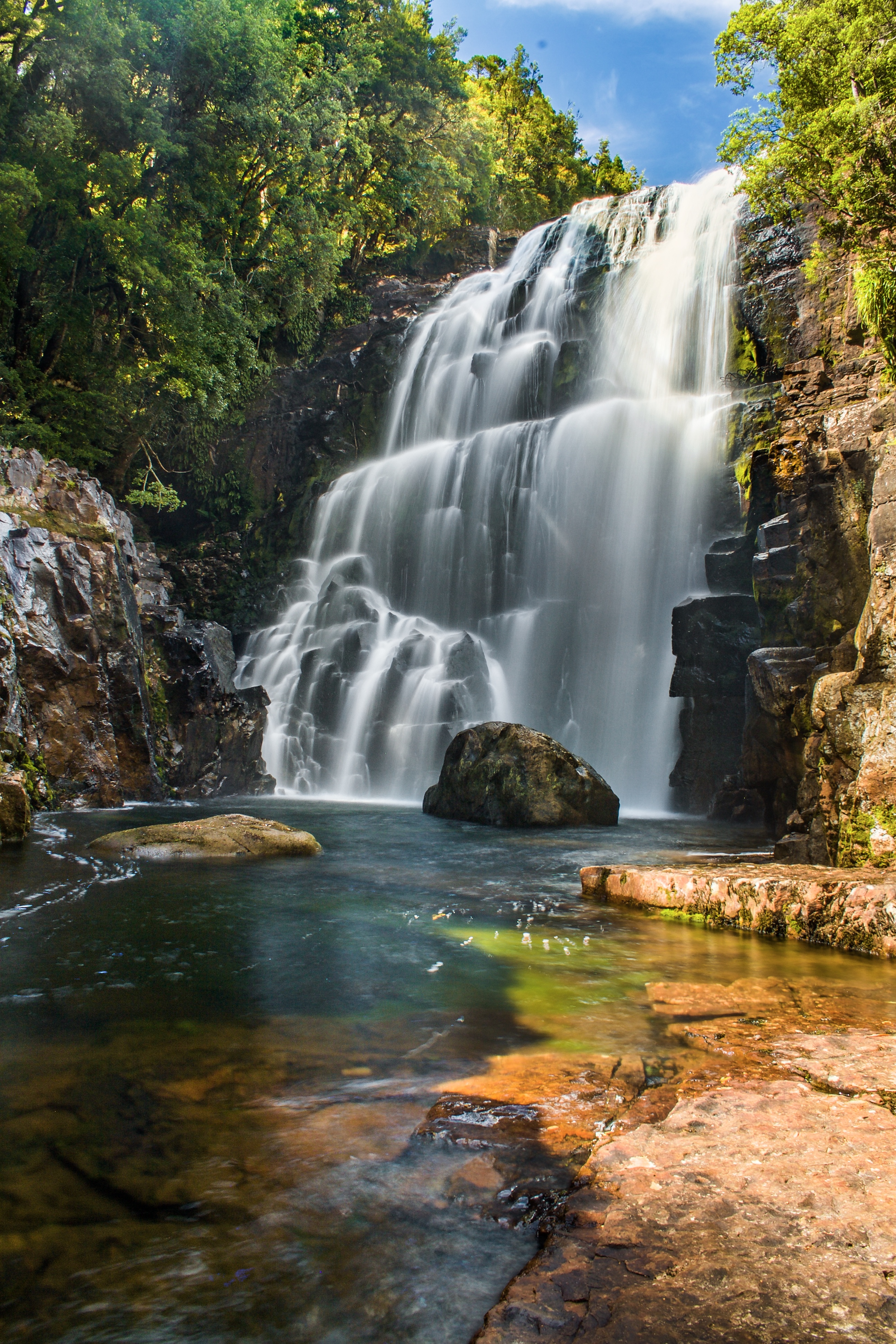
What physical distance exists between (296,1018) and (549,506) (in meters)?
19.1

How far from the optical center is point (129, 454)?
22.9 m

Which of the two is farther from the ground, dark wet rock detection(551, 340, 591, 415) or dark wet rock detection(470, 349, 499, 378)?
dark wet rock detection(470, 349, 499, 378)

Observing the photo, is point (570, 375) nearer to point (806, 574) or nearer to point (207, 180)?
point (207, 180)

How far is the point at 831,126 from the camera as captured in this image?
13266 millimetres

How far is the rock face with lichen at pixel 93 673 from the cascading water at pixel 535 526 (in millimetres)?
3461

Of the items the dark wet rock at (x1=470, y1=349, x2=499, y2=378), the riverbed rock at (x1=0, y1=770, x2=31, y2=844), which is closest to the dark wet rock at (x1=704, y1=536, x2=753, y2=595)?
the riverbed rock at (x1=0, y1=770, x2=31, y2=844)

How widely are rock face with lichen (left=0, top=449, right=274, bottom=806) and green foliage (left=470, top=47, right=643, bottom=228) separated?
3309 centimetres

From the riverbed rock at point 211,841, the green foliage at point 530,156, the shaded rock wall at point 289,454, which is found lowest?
the riverbed rock at point 211,841

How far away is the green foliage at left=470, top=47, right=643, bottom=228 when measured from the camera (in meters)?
40.7

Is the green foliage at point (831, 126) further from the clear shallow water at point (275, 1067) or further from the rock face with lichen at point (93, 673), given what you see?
the rock face with lichen at point (93, 673)

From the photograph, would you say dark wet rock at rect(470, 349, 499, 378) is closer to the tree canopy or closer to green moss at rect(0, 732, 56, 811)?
the tree canopy


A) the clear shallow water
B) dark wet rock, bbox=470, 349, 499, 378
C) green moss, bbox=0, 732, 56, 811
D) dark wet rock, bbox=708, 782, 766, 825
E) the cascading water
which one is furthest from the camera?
dark wet rock, bbox=470, 349, 499, 378

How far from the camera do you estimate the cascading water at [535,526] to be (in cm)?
1823

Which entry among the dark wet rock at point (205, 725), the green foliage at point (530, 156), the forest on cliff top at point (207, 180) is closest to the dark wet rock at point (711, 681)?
the forest on cliff top at point (207, 180)
